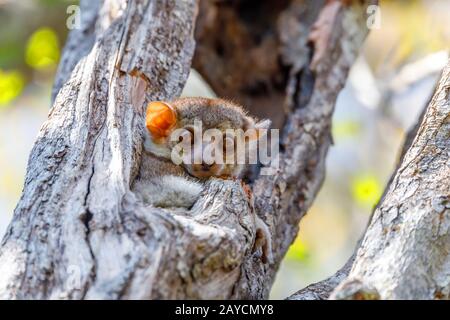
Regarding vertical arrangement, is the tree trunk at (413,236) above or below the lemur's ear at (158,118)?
below

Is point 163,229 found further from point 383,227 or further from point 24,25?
point 24,25

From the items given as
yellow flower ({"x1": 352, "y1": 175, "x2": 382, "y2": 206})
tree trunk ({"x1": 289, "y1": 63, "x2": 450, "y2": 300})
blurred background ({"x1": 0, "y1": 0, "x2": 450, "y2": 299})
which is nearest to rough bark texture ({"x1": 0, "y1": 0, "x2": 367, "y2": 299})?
tree trunk ({"x1": 289, "y1": 63, "x2": 450, "y2": 300})

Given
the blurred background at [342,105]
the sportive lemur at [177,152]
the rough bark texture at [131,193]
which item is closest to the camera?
the rough bark texture at [131,193]

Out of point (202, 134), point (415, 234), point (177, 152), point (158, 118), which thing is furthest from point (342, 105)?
point (415, 234)

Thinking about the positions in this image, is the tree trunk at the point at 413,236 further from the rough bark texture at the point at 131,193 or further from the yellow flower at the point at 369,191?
the yellow flower at the point at 369,191

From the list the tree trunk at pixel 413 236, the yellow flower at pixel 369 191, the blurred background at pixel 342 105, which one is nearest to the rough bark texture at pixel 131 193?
the tree trunk at pixel 413 236

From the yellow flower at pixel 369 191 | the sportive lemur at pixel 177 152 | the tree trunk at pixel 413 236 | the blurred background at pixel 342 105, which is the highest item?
the blurred background at pixel 342 105
